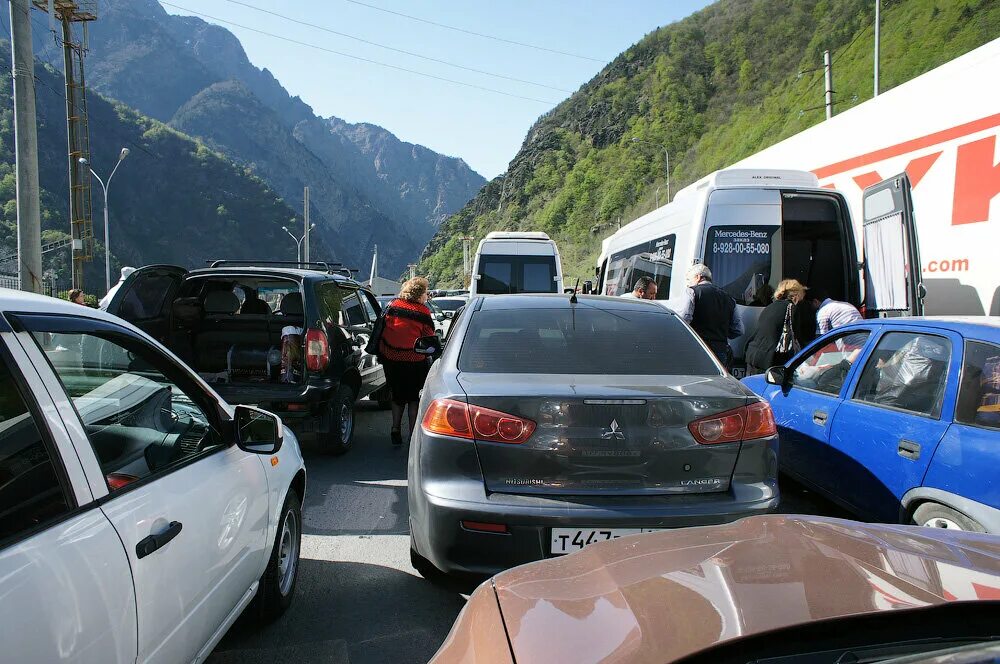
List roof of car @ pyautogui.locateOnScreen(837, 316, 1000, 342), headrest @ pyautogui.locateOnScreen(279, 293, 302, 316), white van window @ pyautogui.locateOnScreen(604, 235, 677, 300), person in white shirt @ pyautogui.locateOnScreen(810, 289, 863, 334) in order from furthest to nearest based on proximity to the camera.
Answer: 1. white van window @ pyautogui.locateOnScreen(604, 235, 677, 300)
2. person in white shirt @ pyautogui.locateOnScreen(810, 289, 863, 334)
3. headrest @ pyautogui.locateOnScreen(279, 293, 302, 316)
4. roof of car @ pyautogui.locateOnScreen(837, 316, 1000, 342)

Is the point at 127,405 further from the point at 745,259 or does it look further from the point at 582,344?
the point at 745,259

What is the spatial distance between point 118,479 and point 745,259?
758 cm

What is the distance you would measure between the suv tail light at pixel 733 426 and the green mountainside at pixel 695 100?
35.2 metres

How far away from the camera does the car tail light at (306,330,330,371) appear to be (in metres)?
5.86

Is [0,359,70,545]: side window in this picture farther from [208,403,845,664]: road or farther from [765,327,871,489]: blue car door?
[765,327,871,489]: blue car door

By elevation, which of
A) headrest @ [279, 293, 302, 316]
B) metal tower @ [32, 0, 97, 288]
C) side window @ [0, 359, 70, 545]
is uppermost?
metal tower @ [32, 0, 97, 288]

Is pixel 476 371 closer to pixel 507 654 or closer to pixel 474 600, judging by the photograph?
pixel 474 600

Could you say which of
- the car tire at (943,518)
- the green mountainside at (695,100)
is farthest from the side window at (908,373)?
the green mountainside at (695,100)

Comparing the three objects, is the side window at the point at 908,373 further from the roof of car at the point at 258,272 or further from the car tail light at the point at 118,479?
the roof of car at the point at 258,272

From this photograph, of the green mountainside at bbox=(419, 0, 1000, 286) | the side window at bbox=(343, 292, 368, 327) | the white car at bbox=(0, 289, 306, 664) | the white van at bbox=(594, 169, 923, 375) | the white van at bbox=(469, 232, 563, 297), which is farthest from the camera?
the green mountainside at bbox=(419, 0, 1000, 286)

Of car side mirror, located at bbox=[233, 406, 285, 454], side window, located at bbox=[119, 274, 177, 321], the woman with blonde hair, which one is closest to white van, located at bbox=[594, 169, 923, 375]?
the woman with blonde hair

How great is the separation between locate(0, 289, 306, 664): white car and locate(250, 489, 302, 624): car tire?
1cm

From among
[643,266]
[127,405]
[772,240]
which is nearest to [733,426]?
[127,405]

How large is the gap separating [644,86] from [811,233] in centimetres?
9934
